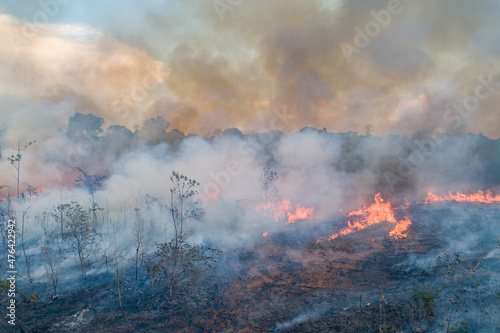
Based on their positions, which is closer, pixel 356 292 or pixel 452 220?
pixel 356 292

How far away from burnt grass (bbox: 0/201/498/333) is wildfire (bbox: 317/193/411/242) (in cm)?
233

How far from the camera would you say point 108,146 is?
3947 cm

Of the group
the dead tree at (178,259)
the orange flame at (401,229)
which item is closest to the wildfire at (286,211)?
the orange flame at (401,229)

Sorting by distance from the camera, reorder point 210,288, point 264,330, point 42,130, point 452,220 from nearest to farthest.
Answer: point 264,330
point 210,288
point 452,220
point 42,130

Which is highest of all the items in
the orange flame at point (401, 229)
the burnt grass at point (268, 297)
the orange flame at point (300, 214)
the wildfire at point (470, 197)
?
the orange flame at point (300, 214)

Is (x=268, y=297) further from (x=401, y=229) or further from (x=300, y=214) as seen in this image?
(x=401, y=229)

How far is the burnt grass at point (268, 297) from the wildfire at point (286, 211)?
7.13 m

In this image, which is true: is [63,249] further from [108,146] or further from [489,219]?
[489,219]

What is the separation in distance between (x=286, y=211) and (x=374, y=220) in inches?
340

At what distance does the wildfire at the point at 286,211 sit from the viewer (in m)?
23.4

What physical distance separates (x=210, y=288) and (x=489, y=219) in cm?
2329

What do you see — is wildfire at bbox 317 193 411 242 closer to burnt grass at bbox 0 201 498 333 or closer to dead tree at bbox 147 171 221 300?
burnt grass at bbox 0 201 498 333

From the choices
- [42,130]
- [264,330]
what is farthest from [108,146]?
[264,330]

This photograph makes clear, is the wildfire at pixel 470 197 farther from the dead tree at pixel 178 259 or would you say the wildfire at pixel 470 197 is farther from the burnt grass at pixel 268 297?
the dead tree at pixel 178 259
